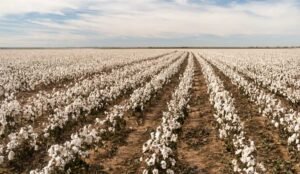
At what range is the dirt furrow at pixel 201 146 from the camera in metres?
11.4

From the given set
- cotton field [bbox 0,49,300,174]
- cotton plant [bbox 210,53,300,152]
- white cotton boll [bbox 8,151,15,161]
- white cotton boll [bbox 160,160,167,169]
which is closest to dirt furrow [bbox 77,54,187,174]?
cotton field [bbox 0,49,300,174]

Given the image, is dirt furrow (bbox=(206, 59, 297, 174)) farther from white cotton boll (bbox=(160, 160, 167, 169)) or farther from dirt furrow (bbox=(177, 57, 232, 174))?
white cotton boll (bbox=(160, 160, 167, 169))

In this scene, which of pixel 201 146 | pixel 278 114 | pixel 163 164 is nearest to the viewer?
pixel 163 164

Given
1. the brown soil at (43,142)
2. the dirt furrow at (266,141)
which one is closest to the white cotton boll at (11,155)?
the brown soil at (43,142)

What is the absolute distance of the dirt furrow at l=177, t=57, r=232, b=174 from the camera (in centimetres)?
1144

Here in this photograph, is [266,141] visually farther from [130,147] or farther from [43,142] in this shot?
[43,142]

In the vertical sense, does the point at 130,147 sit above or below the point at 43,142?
below

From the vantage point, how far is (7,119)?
15398 mm

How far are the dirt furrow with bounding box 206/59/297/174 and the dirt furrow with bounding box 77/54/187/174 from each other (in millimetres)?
3333

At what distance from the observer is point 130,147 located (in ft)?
43.5

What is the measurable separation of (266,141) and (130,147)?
4.24 m

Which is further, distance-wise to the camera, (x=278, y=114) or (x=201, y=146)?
(x=278, y=114)

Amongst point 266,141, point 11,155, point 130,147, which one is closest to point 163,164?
point 130,147

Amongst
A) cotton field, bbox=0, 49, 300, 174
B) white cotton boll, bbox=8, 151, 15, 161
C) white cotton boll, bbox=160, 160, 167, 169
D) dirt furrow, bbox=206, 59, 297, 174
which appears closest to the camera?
white cotton boll, bbox=160, 160, 167, 169
